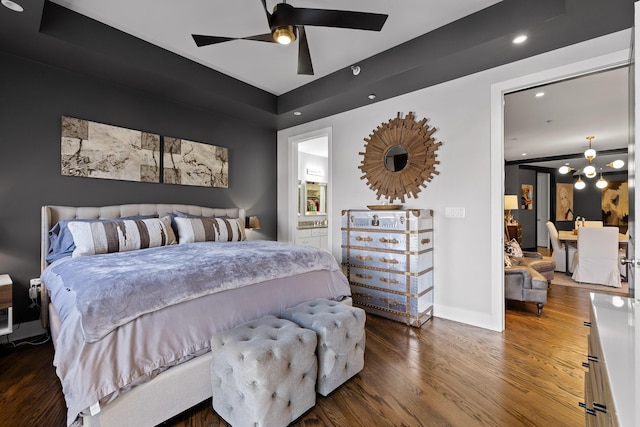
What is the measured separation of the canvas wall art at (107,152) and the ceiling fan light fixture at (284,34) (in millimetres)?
2243

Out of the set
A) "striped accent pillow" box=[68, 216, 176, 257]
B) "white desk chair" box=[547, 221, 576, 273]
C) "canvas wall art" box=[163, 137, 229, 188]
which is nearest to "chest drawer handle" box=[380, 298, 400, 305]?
"striped accent pillow" box=[68, 216, 176, 257]

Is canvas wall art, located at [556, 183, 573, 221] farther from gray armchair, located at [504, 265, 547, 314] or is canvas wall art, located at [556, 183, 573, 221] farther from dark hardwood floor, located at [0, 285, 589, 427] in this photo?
dark hardwood floor, located at [0, 285, 589, 427]

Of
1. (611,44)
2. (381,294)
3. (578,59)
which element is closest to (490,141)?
(578,59)

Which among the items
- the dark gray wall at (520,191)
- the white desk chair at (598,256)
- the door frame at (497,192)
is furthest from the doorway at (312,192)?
the dark gray wall at (520,191)

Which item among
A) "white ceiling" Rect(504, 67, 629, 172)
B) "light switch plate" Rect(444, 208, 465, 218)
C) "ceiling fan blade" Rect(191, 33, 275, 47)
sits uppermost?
"white ceiling" Rect(504, 67, 629, 172)

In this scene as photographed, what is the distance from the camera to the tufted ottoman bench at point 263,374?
1.44 metres

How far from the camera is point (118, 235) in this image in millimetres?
2721

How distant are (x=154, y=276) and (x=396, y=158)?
293 cm

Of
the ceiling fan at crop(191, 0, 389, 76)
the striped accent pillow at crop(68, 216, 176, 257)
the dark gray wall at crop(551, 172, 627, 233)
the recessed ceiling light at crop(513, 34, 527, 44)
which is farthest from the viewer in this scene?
the dark gray wall at crop(551, 172, 627, 233)

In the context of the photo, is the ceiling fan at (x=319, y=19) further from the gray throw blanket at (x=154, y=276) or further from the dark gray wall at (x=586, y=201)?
the dark gray wall at (x=586, y=201)

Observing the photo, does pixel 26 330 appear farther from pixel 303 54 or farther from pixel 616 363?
pixel 616 363

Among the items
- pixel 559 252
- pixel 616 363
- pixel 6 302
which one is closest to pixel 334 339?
pixel 616 363

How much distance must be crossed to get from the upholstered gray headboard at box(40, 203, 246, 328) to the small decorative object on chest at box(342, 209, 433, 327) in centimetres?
204

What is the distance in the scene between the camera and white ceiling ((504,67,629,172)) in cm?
362
